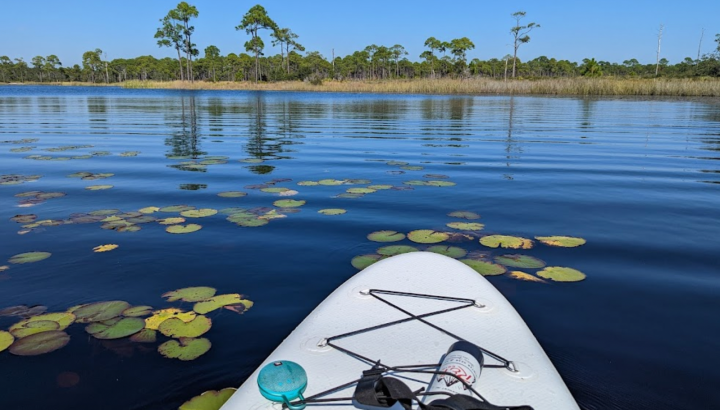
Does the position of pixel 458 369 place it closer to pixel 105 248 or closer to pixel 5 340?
pixel 5 340

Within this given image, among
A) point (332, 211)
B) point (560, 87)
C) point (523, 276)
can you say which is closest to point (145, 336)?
point (523, 276)

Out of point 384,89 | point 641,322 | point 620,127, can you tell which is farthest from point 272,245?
point 384,89

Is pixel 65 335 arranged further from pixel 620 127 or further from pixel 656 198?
pixel 620 127

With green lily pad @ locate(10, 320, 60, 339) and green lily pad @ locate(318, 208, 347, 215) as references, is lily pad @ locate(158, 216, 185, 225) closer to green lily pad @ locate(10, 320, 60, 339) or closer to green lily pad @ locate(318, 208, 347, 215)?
green lily pad @ locate(318, 208, 347, 215)

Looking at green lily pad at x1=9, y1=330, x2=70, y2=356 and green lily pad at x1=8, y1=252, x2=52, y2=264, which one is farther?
green lily pad at x1=8, y1=252, x2=52, y2=264

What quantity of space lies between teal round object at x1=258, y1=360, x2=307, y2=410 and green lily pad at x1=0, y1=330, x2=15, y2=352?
136 cm

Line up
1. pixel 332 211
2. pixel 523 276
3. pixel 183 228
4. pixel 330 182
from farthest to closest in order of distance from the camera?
1. pixel 330 182
2. pixel 332 211
3. pixel 183 228
4. pixel 523 276

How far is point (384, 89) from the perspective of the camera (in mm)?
34000

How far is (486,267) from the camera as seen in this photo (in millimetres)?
2904

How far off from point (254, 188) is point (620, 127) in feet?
30.8

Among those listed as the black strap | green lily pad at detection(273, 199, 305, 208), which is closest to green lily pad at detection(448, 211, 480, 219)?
green lily pad at detection(273, 199, 305, 208)

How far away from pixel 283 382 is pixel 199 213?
2.93 metres

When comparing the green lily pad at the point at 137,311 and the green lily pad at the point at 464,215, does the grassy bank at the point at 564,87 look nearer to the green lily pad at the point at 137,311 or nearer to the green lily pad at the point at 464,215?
the green lily pad at the point at 464,215

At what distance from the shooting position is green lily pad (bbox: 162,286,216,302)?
248 centimetres
